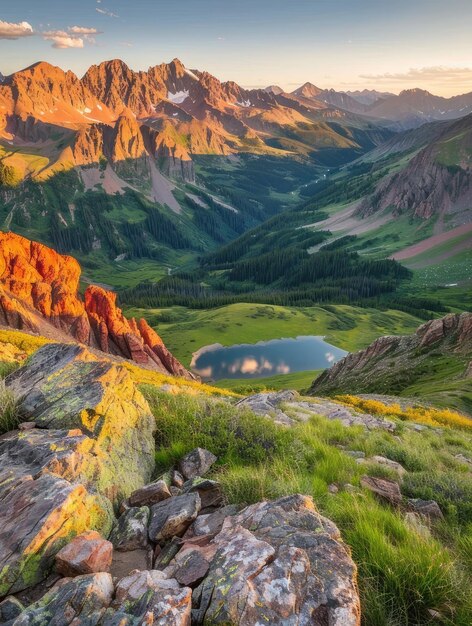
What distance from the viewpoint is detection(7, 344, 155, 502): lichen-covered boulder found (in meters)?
9.12

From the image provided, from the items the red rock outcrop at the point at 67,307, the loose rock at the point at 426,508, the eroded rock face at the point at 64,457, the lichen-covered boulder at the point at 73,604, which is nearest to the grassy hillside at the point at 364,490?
the loose rock at the point at 426,508

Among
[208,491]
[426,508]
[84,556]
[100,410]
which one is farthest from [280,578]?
[100,410]

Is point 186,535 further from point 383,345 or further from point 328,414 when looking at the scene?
point 383,345

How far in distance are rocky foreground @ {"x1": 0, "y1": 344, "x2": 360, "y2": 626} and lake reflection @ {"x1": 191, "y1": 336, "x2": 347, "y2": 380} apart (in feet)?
408

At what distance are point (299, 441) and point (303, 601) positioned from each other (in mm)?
6967

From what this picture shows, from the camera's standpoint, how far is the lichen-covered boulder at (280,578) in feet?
15.8

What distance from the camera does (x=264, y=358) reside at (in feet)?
504

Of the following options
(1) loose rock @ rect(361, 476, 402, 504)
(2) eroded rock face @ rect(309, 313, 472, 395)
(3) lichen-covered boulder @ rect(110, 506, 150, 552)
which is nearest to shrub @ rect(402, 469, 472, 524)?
(1) loose rock @ rect(361, 476, 402, 504)

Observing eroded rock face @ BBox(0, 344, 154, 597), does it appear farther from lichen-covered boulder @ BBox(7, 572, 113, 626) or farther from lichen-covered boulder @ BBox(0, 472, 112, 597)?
lichen-covered boulder @ BBox(7, 572, 113, 626)

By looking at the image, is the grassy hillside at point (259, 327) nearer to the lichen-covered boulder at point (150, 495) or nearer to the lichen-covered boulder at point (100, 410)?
the lichen-covered boulder at point (100, 410)

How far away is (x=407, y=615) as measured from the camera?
17.3 ft

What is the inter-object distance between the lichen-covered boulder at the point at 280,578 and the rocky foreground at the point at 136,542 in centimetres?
1

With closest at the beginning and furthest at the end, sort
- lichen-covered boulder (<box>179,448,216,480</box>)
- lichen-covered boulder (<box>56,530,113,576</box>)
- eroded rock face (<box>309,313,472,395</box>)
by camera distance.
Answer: lichen-covered boulder (<box>56,530,113,576</box>) < lichen-covered boulder (<box>179,448,216,480</box>) < eroded rock face (<box>309,313,472,395</box>)

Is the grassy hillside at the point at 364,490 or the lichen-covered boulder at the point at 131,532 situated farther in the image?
the lichen-covered boulder at the point at 131,532
